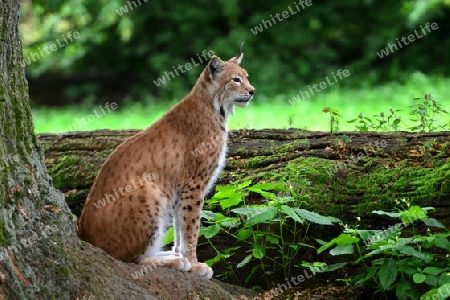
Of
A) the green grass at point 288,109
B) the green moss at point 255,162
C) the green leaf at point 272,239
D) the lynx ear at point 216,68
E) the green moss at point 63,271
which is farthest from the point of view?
the green grass at point 288,109

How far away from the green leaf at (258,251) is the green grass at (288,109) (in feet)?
17.5

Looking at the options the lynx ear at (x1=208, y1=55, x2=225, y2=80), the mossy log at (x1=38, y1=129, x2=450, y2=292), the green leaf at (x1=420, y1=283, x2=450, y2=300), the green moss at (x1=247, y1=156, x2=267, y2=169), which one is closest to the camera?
the green leaf at (x1=420, y1=283, x2=450, y2=300)

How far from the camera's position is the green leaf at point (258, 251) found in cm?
484

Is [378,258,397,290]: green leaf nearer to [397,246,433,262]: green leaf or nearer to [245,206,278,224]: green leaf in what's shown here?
[397,246,433,262]: green leaf

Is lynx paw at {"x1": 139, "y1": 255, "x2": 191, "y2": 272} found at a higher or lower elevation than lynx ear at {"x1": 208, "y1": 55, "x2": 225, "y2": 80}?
lower

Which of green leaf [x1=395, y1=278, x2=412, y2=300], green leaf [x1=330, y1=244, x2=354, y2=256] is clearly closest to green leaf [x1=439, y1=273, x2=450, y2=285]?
green leaf [x1=395, y1=278, x2=412, y2=300]

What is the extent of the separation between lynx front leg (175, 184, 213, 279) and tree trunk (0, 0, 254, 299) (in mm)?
707

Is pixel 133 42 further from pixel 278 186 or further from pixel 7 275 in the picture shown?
pixel 7 275

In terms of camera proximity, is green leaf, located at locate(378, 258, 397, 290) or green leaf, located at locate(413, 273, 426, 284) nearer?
green leaf, located at locate(413, 273, 426, 284)

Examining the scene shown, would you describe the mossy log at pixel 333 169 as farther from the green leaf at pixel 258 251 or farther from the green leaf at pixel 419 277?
the green leaf at pixel 419 277

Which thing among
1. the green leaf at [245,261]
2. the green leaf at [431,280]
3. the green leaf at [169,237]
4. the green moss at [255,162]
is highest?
the green moss at [255,162]

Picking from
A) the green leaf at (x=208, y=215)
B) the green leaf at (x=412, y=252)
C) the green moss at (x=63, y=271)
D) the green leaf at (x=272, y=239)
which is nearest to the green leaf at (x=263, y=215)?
the green leaf at (x=272, y=239)

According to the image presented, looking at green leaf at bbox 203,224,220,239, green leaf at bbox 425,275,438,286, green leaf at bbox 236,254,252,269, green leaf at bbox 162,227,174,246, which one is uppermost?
green leaf at bbox 162,227,174,246

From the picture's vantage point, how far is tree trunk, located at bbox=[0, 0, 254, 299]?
360 centimetres
